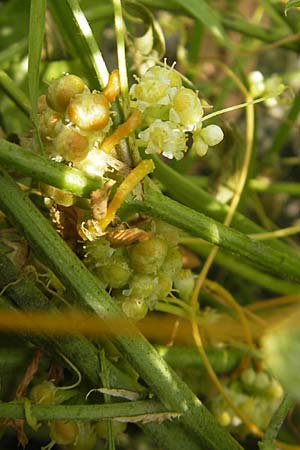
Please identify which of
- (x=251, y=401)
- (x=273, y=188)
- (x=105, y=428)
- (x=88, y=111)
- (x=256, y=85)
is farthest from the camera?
(x=273, y=188)

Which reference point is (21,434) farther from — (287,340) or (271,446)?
(287,340)

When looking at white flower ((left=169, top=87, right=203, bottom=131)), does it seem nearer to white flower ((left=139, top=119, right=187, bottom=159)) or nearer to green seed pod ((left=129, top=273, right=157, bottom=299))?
white flower ((left=139, top=119, right=187, bottom=159))

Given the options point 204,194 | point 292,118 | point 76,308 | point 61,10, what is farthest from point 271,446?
point 292,118

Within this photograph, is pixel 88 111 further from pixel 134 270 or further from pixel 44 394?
pixel 44 394

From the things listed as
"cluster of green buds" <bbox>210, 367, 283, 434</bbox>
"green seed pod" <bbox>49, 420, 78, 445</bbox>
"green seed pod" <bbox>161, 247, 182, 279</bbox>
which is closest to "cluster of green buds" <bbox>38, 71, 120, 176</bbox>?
"green seed pod" <bbox>161, 247, 182, 279</bbox>

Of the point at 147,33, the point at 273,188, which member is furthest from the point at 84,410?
the point at 273,188

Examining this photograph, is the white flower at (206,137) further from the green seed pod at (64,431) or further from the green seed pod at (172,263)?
the green seed pod at (64,431)

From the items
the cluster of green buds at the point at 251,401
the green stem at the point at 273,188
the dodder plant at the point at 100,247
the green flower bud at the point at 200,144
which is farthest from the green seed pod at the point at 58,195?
the green stem at the point at 273,188
